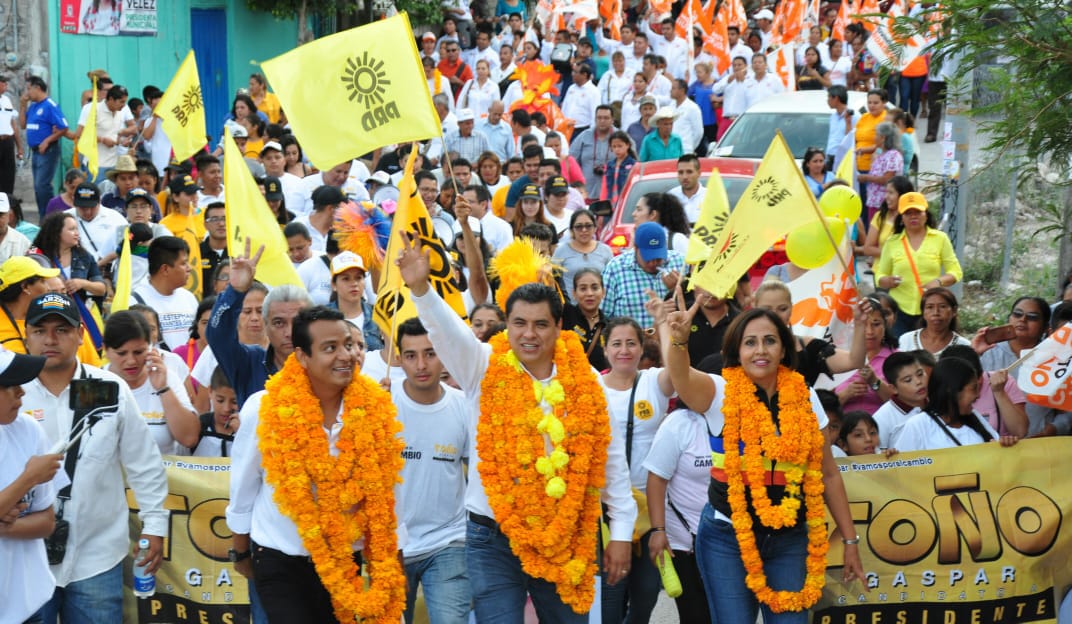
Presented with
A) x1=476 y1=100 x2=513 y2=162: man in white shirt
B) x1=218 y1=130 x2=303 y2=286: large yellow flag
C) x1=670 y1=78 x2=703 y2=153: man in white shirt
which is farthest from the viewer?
x1=670 y1=78 x2=703 y2=153: man in white shirt

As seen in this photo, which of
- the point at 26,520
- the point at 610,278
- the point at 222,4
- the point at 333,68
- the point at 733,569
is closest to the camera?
the point at 26,520

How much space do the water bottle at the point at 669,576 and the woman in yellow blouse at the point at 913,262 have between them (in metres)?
5.61

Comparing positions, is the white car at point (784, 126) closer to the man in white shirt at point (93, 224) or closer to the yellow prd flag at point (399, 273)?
the man in white shirt at point (93, 224)

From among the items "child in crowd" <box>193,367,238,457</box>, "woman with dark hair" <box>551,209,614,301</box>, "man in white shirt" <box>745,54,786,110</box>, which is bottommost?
"child in crowd" <box>193,367,238,457</box>

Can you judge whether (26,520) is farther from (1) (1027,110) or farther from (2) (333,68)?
(1) (1027,110)

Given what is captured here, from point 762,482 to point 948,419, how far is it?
185cm

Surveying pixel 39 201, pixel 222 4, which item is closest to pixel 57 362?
pixel 39 201

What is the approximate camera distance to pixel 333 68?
788 cm

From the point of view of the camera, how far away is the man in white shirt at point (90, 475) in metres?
5.95

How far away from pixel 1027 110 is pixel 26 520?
5099mm

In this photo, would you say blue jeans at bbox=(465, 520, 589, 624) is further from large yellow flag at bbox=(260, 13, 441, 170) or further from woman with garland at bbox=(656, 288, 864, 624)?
large yellow flag at bbox=(260, 13, 441, 170)

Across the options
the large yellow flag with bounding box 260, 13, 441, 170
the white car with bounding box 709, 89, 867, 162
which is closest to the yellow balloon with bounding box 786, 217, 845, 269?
the large yellow flag with bounding box 260, 13, 441, 170

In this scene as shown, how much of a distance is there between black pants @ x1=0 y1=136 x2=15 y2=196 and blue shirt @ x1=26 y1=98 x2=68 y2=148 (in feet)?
1.09

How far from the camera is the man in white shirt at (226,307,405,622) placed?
18.3ft
